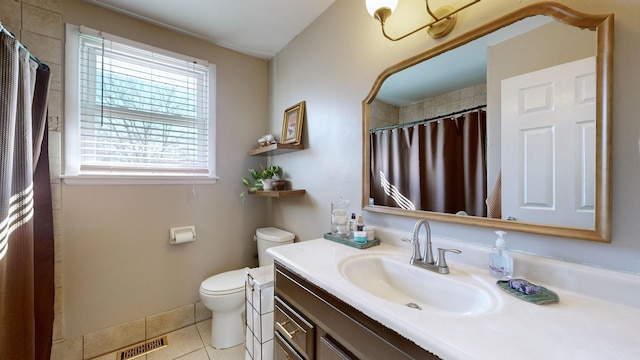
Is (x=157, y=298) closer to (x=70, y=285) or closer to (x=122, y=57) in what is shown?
(x=70, y=285)

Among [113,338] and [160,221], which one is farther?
[160,221]

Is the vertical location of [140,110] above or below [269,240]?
above

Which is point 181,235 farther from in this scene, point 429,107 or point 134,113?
point 429,107

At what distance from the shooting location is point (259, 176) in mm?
2172

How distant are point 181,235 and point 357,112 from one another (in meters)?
1.61

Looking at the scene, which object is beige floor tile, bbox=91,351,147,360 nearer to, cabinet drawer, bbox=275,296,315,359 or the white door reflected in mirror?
cabinet drawer, bbox=275,296,315,359

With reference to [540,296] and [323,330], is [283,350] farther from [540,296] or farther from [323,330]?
[540,296]

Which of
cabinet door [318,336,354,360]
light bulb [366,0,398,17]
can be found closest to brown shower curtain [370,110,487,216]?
light bulb [366,0,398,17]

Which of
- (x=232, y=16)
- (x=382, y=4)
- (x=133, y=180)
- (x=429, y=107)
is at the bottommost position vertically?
(x=133, y=180)

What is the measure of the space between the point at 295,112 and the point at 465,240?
1.47 meters

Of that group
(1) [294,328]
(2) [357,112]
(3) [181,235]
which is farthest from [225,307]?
(2) [357,112]

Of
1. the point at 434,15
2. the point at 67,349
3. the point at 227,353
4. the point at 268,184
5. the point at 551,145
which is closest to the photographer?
the point at 551,145

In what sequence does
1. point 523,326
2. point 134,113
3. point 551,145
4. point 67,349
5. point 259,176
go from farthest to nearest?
1. point 259,176
2. point 134,113
3. point 67,349
4. point 551,145
5. point 523,326

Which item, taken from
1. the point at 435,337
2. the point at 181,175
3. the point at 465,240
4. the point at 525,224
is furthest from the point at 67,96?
the point at 525,224
